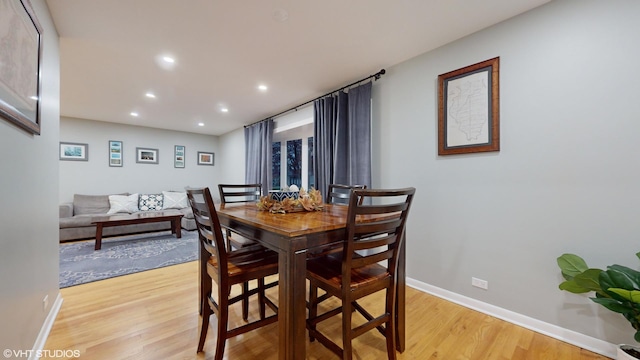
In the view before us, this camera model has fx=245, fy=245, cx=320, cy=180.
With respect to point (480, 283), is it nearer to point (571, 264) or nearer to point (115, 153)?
point (571, 264)

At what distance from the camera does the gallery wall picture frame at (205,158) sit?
6.64 m

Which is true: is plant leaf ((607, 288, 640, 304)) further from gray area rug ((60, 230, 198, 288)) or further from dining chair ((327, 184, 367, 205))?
gray area rug ((60, 230, 198, 288))

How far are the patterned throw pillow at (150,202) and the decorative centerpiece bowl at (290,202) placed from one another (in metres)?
4.88

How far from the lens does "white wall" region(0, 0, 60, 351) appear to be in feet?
3.86

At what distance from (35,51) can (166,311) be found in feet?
6.67

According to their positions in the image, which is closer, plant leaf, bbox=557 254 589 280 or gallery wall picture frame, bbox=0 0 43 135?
gallery wall picture frame, bbox=0 0 43 135

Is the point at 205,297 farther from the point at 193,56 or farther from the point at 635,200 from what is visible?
the point at 635,200

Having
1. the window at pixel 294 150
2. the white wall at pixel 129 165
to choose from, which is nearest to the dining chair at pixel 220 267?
the window at pixel 294 150

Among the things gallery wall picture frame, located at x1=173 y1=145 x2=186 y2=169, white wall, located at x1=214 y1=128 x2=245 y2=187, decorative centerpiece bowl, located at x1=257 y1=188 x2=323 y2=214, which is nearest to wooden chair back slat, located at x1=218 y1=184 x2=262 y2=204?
decorative centerpiece bowl, located at x1=257 y1=188 x2=323 y2=214

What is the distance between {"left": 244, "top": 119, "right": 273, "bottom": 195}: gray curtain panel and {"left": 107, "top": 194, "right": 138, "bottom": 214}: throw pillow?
2413 mm

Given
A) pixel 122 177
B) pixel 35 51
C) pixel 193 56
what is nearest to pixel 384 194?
pixel 35 51

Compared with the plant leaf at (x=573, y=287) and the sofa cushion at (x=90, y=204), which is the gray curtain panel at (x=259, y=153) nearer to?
the sofa cushion at (x=90, y=204)

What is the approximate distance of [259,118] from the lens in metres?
4.96

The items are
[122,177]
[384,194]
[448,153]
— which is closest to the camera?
[384,194]
